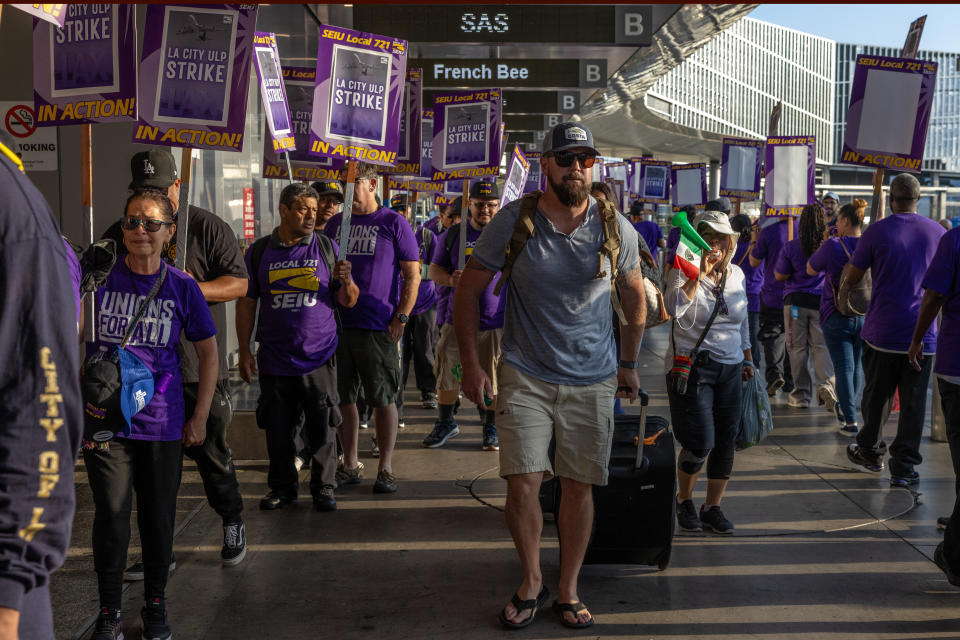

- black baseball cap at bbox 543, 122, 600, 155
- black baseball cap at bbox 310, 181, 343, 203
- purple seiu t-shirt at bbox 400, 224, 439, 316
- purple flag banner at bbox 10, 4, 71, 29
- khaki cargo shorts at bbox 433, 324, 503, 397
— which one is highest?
purple flag banner at bbox 10, 4, 71, 29

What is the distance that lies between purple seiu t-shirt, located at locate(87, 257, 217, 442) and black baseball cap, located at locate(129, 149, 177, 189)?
2.03 feet

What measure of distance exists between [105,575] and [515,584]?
191 centimetres

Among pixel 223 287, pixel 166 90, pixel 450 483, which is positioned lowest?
pixel 450 483

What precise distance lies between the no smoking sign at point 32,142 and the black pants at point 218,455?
421 centimetres

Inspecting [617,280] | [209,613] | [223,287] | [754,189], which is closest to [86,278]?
[223,287]

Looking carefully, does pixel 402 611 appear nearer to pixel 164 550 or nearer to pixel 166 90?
pixel 164 550

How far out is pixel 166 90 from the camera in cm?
535

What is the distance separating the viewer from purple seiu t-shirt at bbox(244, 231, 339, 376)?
6.15 meters

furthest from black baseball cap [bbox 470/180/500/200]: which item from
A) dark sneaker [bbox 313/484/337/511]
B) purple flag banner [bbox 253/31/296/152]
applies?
dark sneaker [bbox 313/484/337/511]

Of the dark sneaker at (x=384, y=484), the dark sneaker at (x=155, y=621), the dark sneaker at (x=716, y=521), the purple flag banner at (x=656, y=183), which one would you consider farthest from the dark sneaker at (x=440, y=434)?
the purple flag banner at (x=656, y=183)

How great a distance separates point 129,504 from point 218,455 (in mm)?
804

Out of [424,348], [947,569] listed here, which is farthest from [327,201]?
[947,569]

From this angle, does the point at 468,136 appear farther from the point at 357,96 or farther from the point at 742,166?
the point at 742,166

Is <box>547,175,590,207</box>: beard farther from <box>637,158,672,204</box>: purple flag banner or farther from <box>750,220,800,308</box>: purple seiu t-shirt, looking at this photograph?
<box>637,158,672,204</box>: purple flag banner
